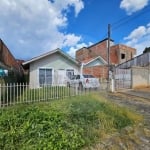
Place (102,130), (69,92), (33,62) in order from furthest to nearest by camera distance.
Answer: (33,62), (69,92), (102,130)

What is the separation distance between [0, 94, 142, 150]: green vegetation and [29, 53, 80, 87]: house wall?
10156 mm

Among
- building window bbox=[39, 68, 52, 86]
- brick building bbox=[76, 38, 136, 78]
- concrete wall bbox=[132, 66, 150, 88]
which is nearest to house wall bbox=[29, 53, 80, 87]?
building window bbox=[39, 68, 52, 86]

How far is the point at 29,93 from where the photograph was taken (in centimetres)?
928

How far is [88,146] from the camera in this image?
4645 millimetres

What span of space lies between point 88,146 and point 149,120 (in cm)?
359

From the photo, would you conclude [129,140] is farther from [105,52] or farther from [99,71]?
[105,52]

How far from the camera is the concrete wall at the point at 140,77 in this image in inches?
698

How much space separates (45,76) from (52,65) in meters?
1.38

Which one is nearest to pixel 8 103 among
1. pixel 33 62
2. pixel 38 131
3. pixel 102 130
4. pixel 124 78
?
pixel 38 131

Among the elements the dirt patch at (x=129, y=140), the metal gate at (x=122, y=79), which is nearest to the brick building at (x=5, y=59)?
the dirt patch at (x=129, y=140)

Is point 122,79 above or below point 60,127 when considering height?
above

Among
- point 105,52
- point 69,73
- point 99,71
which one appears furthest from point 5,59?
point 105,52

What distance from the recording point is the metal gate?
16.0 metres

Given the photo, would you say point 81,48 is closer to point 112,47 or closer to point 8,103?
point 112,47
